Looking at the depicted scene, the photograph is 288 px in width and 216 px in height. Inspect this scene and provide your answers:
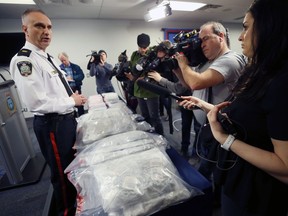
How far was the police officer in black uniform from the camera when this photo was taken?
108 cm

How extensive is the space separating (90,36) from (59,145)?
4.09m

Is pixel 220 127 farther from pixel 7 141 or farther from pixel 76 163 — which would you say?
pixel 7 141

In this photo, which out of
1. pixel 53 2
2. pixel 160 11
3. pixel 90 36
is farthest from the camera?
pixel 90 36

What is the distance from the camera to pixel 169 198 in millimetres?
628

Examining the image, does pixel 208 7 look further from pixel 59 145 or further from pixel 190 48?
pixel 59 145

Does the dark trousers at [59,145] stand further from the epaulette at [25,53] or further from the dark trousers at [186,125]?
the dark trousers at [186,125]

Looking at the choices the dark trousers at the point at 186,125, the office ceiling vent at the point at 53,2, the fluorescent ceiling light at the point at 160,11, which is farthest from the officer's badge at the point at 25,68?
the fluorescent ceiling light at the point at 160,11

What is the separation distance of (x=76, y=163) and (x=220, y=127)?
2.21 ft

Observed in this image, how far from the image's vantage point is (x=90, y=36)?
4.57 m

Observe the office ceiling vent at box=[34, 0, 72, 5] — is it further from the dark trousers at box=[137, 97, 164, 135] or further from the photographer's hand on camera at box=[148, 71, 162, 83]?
the photographer's hand on camera at box=[148, 71, 162, 83]

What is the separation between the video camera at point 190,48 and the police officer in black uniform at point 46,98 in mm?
742

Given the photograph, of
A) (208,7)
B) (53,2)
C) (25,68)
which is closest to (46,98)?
(25,68)

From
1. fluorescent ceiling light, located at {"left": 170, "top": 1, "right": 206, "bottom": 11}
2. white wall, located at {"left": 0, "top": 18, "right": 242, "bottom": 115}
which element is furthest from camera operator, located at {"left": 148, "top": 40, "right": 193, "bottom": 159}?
white wall, located at {"left": 0, "top": 18, "right": 242, "bottom": 115}

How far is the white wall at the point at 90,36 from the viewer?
14.0ft
